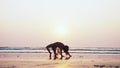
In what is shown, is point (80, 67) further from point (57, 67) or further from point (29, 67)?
point (29, 67)

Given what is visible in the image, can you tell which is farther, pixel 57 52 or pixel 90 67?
pixel 57 52

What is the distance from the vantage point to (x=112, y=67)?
1797 cm

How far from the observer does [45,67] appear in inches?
703

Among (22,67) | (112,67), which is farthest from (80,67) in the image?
(22,67)

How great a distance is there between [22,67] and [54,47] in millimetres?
10736

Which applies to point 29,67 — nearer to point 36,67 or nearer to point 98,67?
point 36,67

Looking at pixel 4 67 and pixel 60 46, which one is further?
pixel 60 46

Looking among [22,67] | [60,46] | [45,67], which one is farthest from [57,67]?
[60,46]

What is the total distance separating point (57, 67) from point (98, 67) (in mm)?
2073

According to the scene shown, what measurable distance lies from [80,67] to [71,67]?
46cm

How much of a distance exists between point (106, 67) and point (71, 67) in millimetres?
1770

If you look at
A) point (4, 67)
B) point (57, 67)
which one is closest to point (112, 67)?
point (57, 67)

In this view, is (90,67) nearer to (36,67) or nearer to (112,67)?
(112,67)

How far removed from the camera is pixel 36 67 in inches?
699
